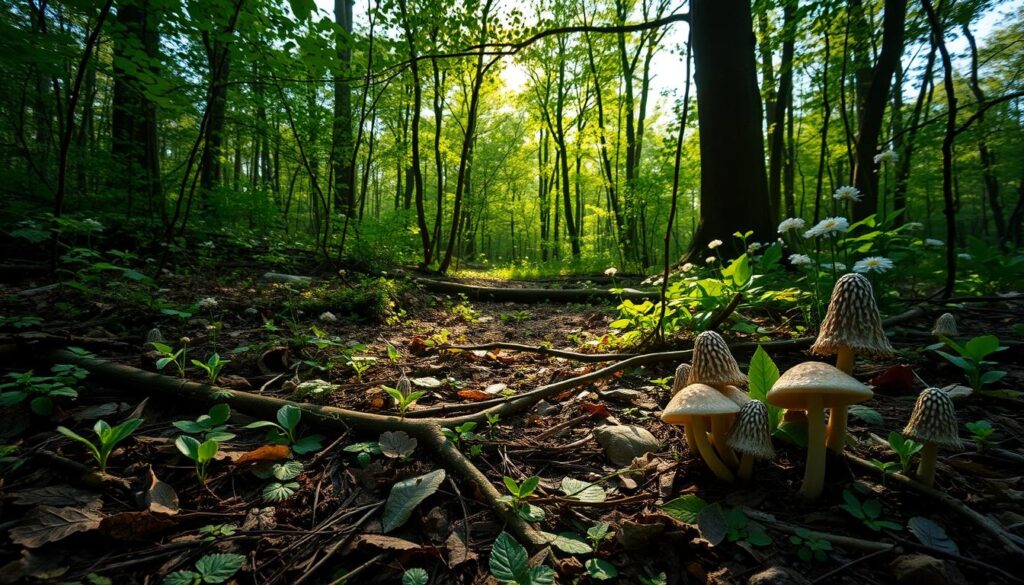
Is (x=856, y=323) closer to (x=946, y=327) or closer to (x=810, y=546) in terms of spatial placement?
(x=810, y=546)

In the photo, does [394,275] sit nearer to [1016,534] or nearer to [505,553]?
[505,553]

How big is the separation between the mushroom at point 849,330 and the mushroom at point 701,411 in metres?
0.36

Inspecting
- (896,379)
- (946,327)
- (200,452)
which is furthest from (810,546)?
(946,327)

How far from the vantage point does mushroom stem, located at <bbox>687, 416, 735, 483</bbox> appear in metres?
1.42

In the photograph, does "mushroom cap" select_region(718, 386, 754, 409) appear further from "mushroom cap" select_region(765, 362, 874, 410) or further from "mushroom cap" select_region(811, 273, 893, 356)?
"mushroom cap" select_region(811, 273, 893, 356)

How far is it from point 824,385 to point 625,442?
33.8 inches

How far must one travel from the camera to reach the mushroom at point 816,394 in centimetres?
116

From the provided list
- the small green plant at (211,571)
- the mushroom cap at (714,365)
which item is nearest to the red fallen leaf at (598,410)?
the mushroom cap at (714,365)

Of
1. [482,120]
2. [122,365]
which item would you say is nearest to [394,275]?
[122,365]

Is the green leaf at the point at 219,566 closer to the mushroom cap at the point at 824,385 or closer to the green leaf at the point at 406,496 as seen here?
the green leaf at the point at 406,496

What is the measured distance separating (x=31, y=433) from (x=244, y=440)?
0.82 metres

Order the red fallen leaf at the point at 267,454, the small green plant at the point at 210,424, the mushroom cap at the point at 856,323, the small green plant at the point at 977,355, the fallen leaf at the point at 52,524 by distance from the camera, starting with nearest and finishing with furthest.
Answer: the fallen leaf at the point at 52,524 → the mushroom cap at the point at 856,323 → the red fallen leaf at the point at 267,454 → the small green plant at the point at 210,424 → the small green plant at the point at 977,355

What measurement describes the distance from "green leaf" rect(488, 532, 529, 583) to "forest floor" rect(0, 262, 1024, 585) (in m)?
0.11

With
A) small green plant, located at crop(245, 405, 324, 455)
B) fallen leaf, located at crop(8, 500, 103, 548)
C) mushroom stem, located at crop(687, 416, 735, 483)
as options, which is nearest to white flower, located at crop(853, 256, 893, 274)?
mushroom stem, located at crop(687, 416, 735, 483)
